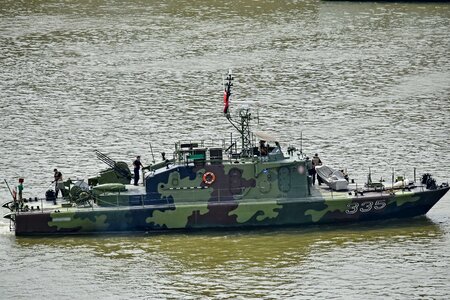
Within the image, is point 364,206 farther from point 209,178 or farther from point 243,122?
point 209,178

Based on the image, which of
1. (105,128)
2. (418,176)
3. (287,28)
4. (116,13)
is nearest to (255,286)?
(418,176)

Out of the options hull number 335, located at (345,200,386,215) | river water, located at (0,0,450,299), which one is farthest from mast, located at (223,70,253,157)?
hull number 335, located at (345,200,386,215)

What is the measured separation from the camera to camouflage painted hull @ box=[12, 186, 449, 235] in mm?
44781

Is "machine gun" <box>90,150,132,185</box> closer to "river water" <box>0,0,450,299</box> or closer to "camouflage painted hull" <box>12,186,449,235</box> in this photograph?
"camouflage painted hull" <box>12,186,449,235</box>

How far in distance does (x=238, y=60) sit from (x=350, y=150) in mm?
19226

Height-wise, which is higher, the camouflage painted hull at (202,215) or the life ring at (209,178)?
the life ring at (209,178)

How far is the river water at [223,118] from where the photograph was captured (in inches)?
1615

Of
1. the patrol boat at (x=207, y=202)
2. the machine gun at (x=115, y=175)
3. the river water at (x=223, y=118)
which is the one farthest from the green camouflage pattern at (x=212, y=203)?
the machine gun at (x=115, y=175)

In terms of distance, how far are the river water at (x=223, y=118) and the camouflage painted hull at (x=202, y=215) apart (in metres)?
0.42

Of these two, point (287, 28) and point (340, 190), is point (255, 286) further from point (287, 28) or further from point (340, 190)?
point (287, 28)

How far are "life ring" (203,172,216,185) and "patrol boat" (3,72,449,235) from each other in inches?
1.3

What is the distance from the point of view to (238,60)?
2913 inches

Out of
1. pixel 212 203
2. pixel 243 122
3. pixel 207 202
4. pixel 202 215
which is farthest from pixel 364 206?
pixel 202 215

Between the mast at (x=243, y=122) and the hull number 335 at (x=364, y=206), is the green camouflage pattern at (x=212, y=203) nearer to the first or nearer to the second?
the hull number 335 at (x=364, y=206)
